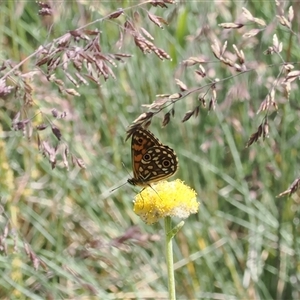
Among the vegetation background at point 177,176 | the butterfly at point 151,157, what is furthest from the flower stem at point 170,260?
the vegetation background at point 177,176

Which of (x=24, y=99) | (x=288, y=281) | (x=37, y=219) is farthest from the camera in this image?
(x=37, y=219)

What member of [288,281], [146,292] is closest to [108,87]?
[146,292]

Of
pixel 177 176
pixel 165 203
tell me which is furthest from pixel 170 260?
pixel 177 176

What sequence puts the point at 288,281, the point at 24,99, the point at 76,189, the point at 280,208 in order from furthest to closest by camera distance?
the point at 76,189
the point at 288,281
the point at 280,208
the point at 24,99

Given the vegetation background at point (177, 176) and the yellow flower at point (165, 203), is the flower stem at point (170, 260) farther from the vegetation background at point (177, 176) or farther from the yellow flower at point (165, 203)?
the vegetation background at point (177, 176)

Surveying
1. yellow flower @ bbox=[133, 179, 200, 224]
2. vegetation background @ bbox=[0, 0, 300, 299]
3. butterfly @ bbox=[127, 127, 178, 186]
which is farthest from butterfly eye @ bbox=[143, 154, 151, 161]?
vegetation background @ bbox=[0, 0, 300, 299]

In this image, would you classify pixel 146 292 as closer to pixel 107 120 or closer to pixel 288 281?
pixel 288 281
